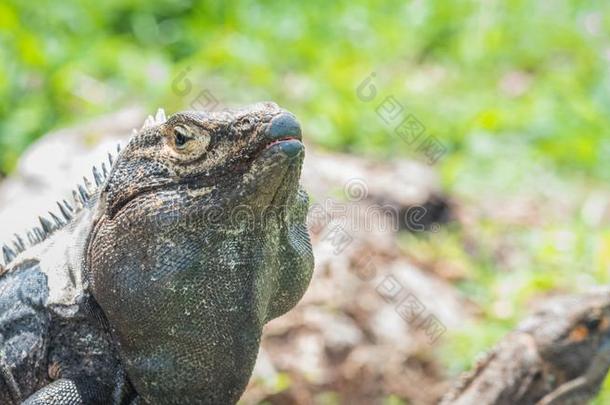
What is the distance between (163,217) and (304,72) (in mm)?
5663

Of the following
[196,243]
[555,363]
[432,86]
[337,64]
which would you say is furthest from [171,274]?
[432,86]

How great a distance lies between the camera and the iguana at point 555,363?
13.3 feet

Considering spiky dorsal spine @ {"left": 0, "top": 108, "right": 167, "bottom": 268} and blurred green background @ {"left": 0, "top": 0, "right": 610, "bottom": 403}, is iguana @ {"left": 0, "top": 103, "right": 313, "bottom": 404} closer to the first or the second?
spiky dorsal spine @ {"left": 0, "top": 108, "right": 167, "bottom": 268}

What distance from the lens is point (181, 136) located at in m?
3.05

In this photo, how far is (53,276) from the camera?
3.39m

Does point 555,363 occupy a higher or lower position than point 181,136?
lower

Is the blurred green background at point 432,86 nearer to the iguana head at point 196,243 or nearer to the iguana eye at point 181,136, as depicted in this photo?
the iguana head at point 196,243

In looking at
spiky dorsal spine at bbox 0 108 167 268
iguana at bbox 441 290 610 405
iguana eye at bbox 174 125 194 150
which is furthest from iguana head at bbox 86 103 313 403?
iguana at bbox 441 290 610 405

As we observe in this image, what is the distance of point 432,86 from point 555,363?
17.1ft

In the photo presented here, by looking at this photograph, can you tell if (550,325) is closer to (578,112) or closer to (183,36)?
(578,112)

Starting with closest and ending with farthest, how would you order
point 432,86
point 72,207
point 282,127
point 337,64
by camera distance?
point 282,127, point 72,207, point 337,64, point 432,86

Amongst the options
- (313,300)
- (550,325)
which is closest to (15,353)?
(550,325)

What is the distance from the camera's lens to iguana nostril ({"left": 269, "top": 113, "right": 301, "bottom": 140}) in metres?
2.94

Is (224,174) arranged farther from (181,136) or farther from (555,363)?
(555,363)
